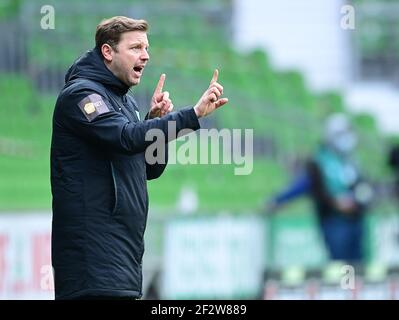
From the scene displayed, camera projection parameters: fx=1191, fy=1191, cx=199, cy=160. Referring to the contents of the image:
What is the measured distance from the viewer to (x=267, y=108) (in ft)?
42.1

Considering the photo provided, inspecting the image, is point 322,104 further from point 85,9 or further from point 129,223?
point 129,223

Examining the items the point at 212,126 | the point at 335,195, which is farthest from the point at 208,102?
the point at 212,126

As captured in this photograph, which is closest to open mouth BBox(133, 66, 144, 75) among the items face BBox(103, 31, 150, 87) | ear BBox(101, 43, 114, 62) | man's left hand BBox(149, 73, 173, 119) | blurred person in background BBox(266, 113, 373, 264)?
face BBox(103, 31, 150, 87)

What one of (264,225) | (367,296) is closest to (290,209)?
(264,225)

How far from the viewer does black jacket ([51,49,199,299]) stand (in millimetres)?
4379

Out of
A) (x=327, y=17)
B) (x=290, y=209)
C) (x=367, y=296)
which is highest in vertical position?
(x=327, y=17)

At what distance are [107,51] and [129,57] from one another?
10 centimetres

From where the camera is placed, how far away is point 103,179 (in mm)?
4410

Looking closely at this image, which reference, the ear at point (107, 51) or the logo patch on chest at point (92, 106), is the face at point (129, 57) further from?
the logo patch on chest at point (92, 106)

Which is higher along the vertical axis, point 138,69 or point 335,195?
point 138,69

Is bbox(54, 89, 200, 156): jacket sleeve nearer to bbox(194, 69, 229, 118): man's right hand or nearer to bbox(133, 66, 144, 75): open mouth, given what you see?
bbox(194, 69, 229, 118): man's right hand

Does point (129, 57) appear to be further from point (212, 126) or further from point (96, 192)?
point (212, 126)

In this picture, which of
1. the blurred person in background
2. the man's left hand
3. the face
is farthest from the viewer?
the blurred person in background
